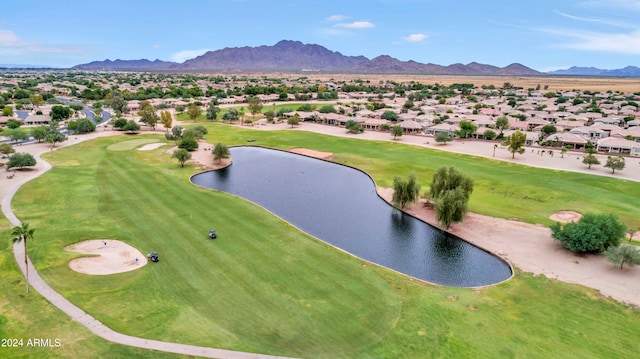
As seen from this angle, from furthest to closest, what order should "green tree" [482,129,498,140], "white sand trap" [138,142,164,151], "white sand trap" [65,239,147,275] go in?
"green tree" [482,129,498,140] < "white sand trap" [138,142,164,151] < "white sand trap" [65,239,147,275]

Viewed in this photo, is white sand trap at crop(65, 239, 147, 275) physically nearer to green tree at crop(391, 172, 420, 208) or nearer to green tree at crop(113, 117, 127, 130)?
green tree at crop(391, 172, 420, 208)

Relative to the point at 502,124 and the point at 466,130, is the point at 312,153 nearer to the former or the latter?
the point at 466,130

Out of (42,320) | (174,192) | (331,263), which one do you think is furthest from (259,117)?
(42,320)

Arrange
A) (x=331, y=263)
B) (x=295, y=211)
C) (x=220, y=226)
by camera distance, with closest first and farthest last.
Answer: (x=331, y=263), (x=220, y=226), (x=295, y=211)

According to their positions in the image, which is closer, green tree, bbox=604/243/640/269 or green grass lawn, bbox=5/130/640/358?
green grass lawn, bbox=5/130/640/358

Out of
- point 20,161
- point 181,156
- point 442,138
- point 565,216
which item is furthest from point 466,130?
point 20,161

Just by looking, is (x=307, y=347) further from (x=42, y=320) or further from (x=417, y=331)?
(x=42, y=320)

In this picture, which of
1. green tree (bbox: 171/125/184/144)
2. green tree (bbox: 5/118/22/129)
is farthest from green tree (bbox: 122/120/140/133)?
green tree (bbox: 5/118/22/129)
